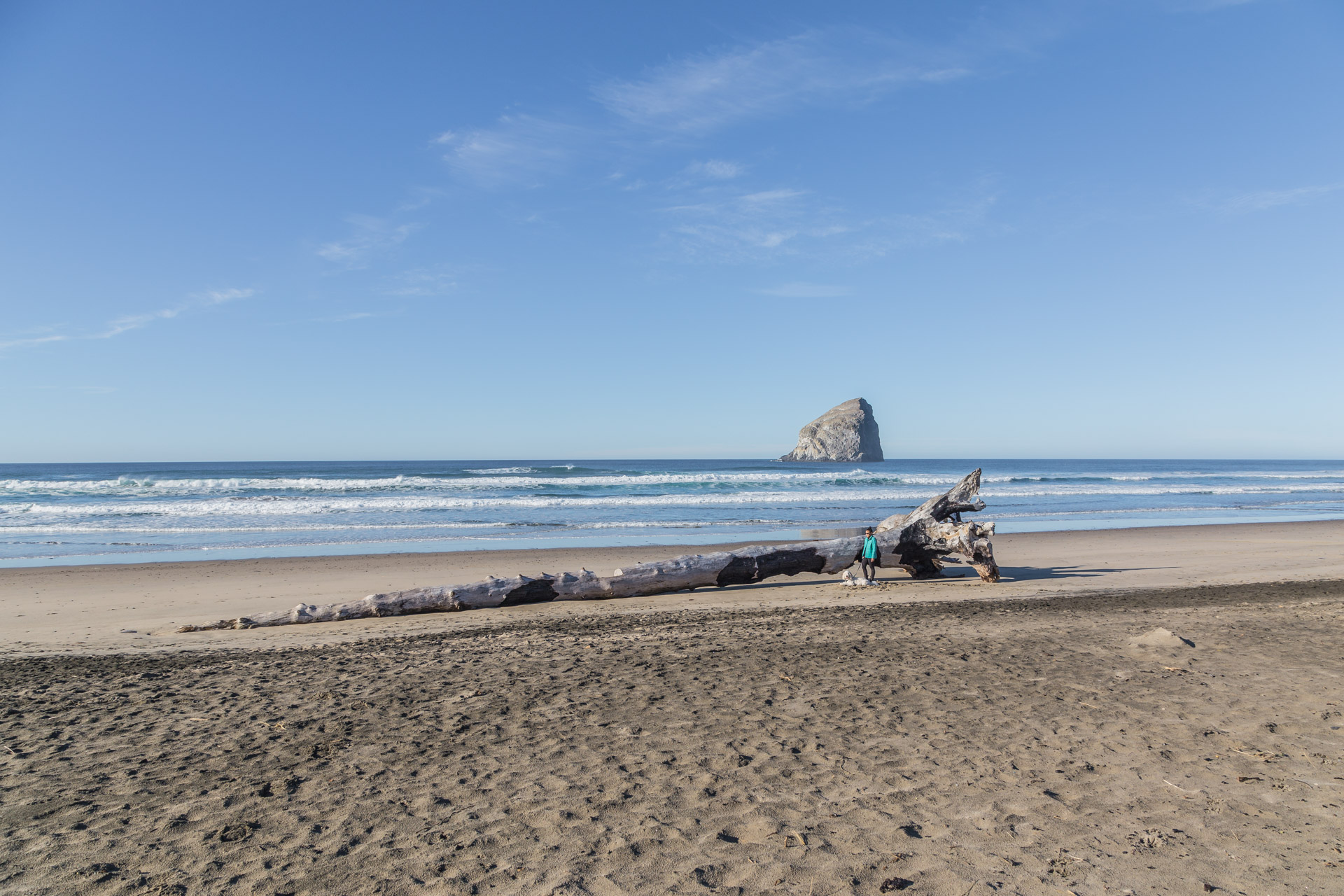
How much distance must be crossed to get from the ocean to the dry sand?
A: 1110cm

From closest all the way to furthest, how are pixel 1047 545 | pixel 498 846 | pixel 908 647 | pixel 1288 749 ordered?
pixel 498 846
pixel 1288 749
pixel 908 647
pixel 1047 545

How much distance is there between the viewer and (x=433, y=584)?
13.3 metres

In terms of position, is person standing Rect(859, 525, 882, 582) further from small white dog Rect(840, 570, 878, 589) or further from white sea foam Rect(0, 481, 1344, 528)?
white sea foam Rect(0, 481, 1344, 528)

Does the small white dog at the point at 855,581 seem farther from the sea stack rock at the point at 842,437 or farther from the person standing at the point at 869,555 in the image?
the sea stack rock at the point at 842,437

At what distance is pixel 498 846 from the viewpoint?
372 cm

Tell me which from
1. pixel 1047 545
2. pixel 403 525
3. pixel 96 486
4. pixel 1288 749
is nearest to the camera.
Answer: pixel 1288 749

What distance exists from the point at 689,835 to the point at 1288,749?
4048mm

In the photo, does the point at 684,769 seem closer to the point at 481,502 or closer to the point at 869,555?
the point at 869,555

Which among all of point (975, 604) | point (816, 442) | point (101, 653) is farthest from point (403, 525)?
point (816, 442)

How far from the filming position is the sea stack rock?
133m

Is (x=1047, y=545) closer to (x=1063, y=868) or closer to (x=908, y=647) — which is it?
(x=908, y=647)

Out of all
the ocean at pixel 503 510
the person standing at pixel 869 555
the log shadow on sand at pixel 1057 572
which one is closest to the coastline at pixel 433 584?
the log shadow on sand at pixel 1057 572

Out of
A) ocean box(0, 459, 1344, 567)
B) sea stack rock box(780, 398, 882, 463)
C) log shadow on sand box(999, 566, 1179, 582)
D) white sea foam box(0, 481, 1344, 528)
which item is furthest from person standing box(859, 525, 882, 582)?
sea stack rock box(780, 398, 882, 463)

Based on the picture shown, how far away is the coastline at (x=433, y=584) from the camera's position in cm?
910
